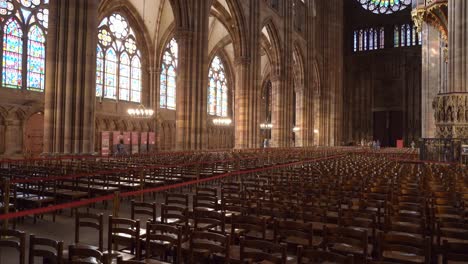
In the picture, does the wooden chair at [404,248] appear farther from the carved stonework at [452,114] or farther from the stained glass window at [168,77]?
the stained glass window at [168,77]

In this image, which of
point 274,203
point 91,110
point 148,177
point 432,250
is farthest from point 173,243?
point 91,110

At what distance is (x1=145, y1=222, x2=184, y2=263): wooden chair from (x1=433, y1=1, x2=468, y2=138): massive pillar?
1770 centimetres

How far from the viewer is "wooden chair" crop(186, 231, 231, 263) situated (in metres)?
4.71

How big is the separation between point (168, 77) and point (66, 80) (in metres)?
25.3

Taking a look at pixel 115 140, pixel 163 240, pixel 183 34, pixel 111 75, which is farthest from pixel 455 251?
pixel 111 75

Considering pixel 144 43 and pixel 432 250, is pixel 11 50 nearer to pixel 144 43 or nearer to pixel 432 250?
pixel 144 43

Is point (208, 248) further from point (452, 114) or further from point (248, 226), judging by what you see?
point (452, 114)

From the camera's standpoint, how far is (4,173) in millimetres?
12109

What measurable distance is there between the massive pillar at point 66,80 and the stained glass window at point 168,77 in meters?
23.1

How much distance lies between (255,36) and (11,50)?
19.9 metres

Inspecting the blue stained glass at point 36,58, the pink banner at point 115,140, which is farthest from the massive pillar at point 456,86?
the blue stained glass at point 36,58

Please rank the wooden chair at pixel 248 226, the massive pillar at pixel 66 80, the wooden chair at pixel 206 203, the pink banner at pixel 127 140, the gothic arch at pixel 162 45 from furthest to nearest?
the gothic arch at pixel 162 45 → the pink banner at pixel 127 140 → the massive pillar at pixel 66 80 → the wooden chair at pixel 206 203 → the wooden chair at pixel 248 226

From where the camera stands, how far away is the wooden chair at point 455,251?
4.76 meters

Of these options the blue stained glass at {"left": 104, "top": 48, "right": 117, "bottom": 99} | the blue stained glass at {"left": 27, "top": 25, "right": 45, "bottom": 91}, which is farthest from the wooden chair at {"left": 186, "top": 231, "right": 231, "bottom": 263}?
the blue stained glass at {"left": 104, "top": 48, "right": 117, "bottom": 99}
